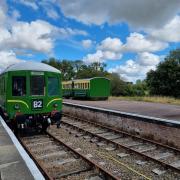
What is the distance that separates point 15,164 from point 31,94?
15.7ft

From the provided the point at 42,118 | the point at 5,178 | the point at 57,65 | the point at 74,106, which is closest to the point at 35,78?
the point at 42,118

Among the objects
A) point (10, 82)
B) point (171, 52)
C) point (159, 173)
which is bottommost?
point (159, 173)

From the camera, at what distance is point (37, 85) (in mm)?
10266

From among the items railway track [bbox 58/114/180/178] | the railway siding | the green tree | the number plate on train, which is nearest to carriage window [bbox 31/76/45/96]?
the number plate on train

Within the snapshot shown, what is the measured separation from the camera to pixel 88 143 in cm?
955

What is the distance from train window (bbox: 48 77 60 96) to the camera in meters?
10.5

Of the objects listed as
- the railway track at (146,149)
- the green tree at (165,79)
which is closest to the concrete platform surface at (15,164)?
the railway track at (146,149)

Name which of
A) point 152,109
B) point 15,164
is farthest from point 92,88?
point 15,164

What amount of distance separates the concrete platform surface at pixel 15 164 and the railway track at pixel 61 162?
2.32ft

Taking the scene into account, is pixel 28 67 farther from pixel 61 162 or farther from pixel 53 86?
pixel 61 162

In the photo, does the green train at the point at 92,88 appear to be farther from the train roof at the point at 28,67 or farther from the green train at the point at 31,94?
the train roof at the point at 28,67

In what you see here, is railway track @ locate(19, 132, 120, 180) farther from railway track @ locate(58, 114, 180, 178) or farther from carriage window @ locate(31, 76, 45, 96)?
carriage window @ locate(31, 76, 45, 96)

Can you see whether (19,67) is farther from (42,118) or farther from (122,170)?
(122,170)

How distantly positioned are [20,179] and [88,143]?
16.4ft
